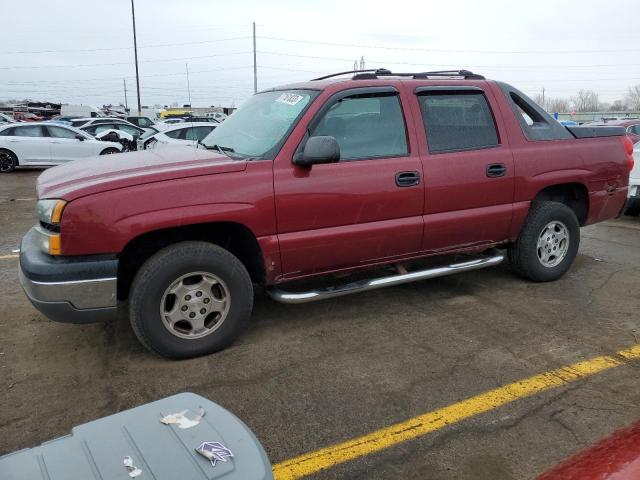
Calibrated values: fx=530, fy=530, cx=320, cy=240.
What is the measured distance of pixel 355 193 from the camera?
3.79m

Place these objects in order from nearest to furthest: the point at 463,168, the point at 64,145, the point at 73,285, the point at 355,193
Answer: the point at 73,285, the point at 355,193, the point at 463,168, the point at 64,145

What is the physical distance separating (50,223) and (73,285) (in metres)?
0.40

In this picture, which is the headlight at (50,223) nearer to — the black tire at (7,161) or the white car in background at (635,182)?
the white car in background at (635,182)

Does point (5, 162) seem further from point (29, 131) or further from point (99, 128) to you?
point (99, 128)

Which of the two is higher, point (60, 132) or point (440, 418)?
point (60, 132)

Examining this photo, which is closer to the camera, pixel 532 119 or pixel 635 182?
pixel 532 119

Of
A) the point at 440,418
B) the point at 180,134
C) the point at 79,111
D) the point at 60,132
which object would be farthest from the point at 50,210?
the point at 79,111

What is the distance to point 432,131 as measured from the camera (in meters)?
4.18

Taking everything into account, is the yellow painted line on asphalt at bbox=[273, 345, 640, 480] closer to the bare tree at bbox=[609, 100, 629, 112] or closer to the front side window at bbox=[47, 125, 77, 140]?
the front side window at bbox=[47, 125, 77, 140]

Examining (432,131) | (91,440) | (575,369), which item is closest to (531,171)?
(432,131)

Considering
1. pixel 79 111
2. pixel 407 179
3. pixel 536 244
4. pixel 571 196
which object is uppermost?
pixel 79 111

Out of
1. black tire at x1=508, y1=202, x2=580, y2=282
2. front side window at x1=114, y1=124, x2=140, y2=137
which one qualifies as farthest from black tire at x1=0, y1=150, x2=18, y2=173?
black tire at x1=508, y1=202, x2=580, y2=282

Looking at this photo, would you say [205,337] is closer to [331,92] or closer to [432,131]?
[331,92]

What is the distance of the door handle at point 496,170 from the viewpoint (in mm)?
4342
